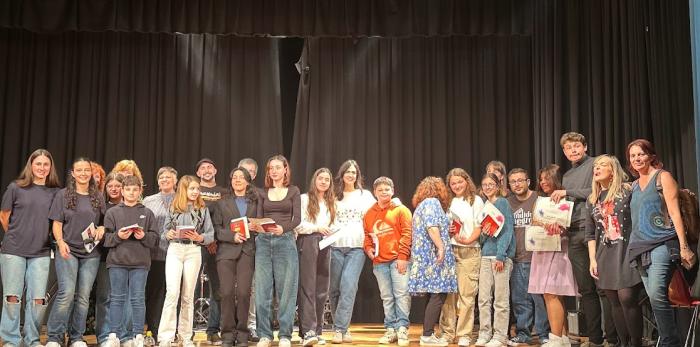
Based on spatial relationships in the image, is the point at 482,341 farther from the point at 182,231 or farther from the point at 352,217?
the point at 182,231

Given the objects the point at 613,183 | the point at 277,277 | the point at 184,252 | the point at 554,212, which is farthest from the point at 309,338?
the point at 613,183

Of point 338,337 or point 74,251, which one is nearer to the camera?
point 74,251

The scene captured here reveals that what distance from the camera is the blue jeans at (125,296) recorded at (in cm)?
556

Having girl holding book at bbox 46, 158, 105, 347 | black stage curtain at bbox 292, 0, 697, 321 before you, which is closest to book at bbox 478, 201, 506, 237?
black stage curtain at bbox 292, 0, 697, 321

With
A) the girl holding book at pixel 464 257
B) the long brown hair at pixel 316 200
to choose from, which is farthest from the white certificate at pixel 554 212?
the long brown hair at pixel 316 200

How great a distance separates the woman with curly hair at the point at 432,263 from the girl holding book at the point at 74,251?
105 inches

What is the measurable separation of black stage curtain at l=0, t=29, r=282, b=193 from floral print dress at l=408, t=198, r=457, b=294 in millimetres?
3310

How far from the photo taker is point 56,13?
825cm

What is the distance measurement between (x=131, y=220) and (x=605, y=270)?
3673 mm

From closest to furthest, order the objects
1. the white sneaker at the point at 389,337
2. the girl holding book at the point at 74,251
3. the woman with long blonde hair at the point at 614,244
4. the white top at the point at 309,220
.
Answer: the woman with long blonde hair at the point at 614,244, the girl holding book at the point at 74,251, the white top at the point at 309,220, the white sneaker at the point at 389,337

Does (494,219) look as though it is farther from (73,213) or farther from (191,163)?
(191,163)

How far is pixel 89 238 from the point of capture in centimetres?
555

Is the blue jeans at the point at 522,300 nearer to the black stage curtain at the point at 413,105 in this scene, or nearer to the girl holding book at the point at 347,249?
the girl holding book at the point at 347,249

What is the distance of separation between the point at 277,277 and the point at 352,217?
3.23 ft
